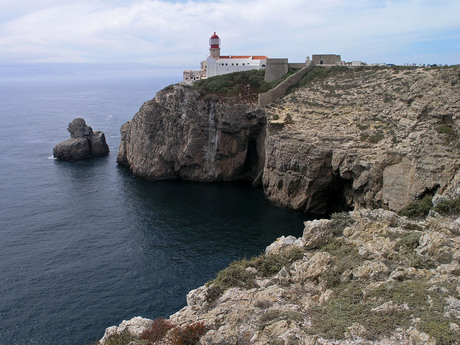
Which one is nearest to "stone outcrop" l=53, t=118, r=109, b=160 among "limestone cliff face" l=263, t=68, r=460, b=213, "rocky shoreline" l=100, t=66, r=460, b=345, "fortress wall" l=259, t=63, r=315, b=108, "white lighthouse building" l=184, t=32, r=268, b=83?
"rocky shoreline" l=100, t=66, r=460, b=345

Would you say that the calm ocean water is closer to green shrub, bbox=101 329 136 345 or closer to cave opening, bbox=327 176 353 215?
cave opening, bbox=327 176 353 215

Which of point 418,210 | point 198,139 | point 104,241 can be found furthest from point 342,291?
point 198,139

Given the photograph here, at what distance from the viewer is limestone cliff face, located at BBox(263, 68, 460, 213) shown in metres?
39.7

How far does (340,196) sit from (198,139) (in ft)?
78.3

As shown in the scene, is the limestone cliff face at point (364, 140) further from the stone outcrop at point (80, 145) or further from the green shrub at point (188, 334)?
the stone outcrop at point (80, 145)

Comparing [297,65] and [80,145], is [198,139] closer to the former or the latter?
[297,65]

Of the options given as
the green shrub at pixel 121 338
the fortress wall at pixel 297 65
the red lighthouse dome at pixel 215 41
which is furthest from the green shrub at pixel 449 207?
the red lighthouse dome at pixel 215 41

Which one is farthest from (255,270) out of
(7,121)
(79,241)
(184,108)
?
(7,121)

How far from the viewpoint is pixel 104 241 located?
43500 mm

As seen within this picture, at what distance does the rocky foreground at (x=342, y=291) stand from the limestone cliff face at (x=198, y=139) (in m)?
39.6

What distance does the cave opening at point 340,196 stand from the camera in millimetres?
50219

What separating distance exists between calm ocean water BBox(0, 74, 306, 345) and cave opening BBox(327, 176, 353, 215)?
5698mm

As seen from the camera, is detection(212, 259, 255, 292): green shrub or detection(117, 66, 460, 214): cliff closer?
detection(212, 259, 255, 292): green shrub

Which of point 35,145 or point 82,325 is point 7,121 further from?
point 82,325
